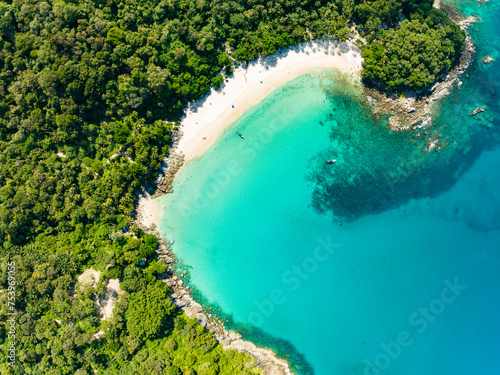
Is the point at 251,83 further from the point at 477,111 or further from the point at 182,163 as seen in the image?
the point at 477,111

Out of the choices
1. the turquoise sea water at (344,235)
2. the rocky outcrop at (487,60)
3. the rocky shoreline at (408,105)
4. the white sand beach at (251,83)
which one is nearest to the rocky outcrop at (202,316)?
the turquoise sea water at (344,235)

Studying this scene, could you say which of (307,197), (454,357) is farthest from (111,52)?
(454,357)

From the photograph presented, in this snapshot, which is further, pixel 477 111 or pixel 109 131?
pixel 477 111

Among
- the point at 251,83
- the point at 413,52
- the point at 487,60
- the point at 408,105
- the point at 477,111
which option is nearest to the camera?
the point at 413,52

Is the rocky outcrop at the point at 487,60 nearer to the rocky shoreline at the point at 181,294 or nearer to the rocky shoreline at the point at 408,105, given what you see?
the rocky shoreline at the point at 408,105

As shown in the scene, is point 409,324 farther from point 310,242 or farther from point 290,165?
point 290,165

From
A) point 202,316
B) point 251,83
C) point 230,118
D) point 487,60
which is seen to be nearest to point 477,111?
point 487,60
